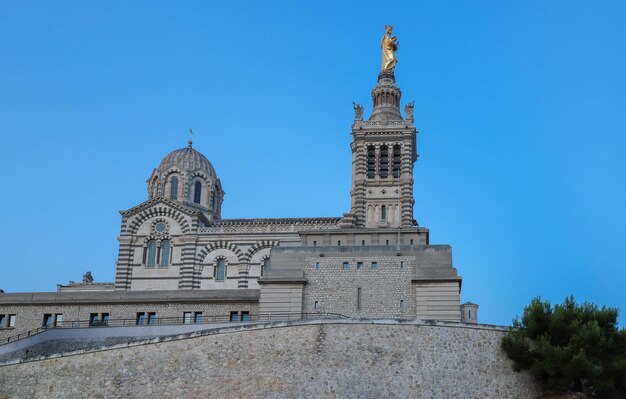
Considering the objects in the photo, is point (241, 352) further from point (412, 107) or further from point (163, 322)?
point (412, 107)

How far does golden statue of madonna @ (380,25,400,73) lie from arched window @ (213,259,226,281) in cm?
1893

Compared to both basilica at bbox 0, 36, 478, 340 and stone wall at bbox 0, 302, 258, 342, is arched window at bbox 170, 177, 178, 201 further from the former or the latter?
stone wall at bbox 0, 302, 258, 342

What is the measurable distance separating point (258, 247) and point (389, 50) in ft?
59.5

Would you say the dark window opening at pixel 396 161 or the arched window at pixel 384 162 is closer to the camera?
the dark window opening at pixel 396 161

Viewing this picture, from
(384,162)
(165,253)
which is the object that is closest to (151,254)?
(165,253)

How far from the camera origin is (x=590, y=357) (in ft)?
138

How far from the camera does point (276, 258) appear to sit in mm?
54812

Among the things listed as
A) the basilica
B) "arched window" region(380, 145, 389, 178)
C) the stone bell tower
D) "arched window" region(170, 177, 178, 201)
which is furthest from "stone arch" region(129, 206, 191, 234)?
"arched window" region(380, 145, 389, 178)

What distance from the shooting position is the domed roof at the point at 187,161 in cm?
7269

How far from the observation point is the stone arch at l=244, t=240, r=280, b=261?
6688 centimetres

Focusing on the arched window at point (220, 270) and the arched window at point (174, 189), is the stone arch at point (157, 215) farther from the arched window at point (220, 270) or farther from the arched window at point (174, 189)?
the arched window at point (220, 270)

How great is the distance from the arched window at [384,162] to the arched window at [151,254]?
54.7ft

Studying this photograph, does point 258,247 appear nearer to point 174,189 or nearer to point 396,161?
point 174,189

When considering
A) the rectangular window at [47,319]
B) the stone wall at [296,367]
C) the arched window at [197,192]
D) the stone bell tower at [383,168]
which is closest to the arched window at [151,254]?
the arched window at [197,192]
